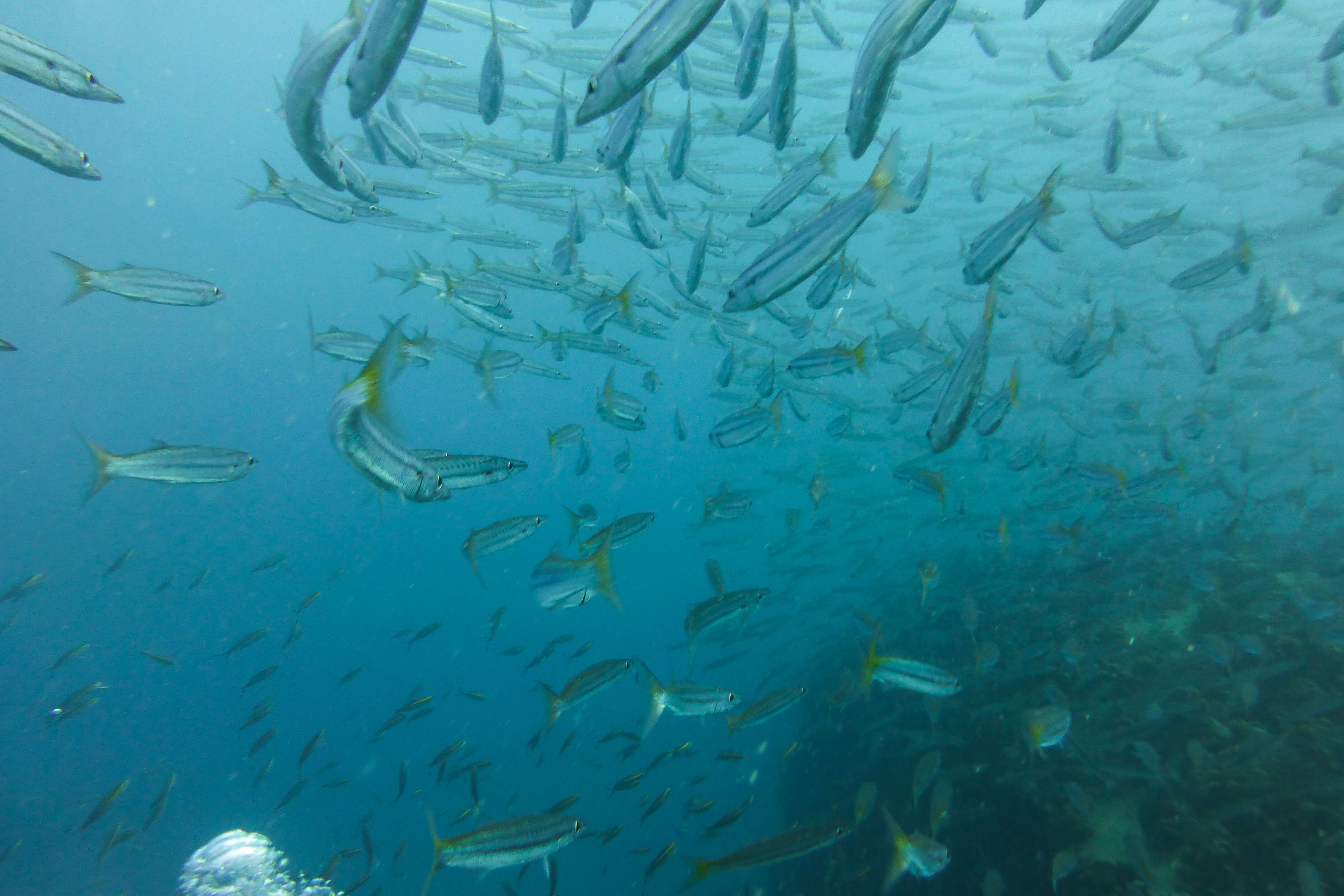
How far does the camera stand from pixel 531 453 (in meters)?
82.4

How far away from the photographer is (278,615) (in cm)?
4503

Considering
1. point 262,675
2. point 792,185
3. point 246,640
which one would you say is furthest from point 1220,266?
point 262,675

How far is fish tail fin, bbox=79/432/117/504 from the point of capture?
12.9 feet

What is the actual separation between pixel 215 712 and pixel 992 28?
203 feet

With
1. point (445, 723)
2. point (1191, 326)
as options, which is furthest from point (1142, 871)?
point (445, 723)

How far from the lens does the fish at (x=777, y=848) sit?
3834mm

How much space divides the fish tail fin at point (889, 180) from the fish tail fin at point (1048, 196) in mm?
1245

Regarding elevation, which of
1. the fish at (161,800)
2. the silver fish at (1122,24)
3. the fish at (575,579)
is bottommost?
Answer: the fish at (161,800)

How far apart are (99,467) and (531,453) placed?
80318 millimetres

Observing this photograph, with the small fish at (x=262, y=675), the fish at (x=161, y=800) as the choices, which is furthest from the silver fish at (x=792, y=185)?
the fish at (x=161, y=800)

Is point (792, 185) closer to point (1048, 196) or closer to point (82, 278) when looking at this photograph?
point (1048, 196)

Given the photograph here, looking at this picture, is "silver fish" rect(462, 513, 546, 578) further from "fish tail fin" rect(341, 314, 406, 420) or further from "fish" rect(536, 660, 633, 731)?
"fish tail fin" rect(341, 314, 406, 420)

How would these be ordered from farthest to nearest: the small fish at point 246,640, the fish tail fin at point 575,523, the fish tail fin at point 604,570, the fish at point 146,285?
the small fish at point 246,640, the fish tail fin at point 575,523, the fish tail fin at point 604,570, the fish at point 146,285

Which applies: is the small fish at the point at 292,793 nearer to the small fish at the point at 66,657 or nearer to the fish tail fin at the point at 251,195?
the small fish at the point at 66,657
